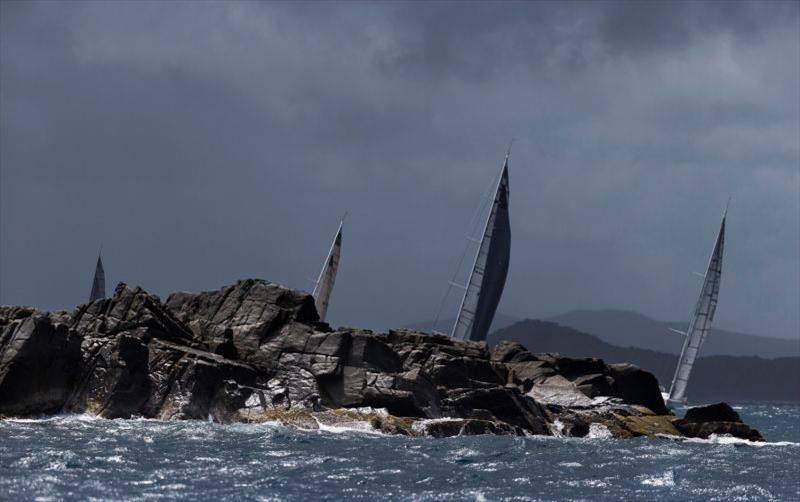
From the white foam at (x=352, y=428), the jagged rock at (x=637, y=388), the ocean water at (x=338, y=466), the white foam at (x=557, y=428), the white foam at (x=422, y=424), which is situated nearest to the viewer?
the ocean water at (x=338, y=466)

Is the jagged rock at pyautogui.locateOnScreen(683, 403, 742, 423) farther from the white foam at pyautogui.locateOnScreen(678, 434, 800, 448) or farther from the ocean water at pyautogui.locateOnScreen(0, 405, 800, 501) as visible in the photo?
the ocean water at pyautogui.locateOnScreen(0, 405, 800, 501)

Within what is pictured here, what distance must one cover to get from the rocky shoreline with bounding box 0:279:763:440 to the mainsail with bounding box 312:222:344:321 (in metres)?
35.6

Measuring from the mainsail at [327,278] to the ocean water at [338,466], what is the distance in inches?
2027

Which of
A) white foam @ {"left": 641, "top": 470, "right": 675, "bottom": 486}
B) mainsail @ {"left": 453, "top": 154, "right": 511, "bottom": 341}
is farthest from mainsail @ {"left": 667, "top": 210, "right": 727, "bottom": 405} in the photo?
white foam @ {"left": 641, "top": 470, "right": 675, "bottom": 486}

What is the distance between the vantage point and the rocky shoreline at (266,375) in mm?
A: 56688

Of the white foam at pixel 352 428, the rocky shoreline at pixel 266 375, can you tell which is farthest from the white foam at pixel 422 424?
the white foam at pixel 352 428

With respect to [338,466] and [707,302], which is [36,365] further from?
[707,302]

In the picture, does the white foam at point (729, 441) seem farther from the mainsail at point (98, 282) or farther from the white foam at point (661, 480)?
the mainsail at point (98, 282)

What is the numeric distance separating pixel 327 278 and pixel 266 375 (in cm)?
4871

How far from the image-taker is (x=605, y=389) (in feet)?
253

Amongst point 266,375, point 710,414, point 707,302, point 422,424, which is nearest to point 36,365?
point 266,375

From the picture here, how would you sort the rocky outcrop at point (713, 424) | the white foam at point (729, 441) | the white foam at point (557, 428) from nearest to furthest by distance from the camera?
the white foam at point (557, 428), the white foam at point (729, 441), the rocky outcrop at point (713, 424)

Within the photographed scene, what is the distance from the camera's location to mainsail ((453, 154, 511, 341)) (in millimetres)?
104562

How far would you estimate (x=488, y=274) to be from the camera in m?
106
